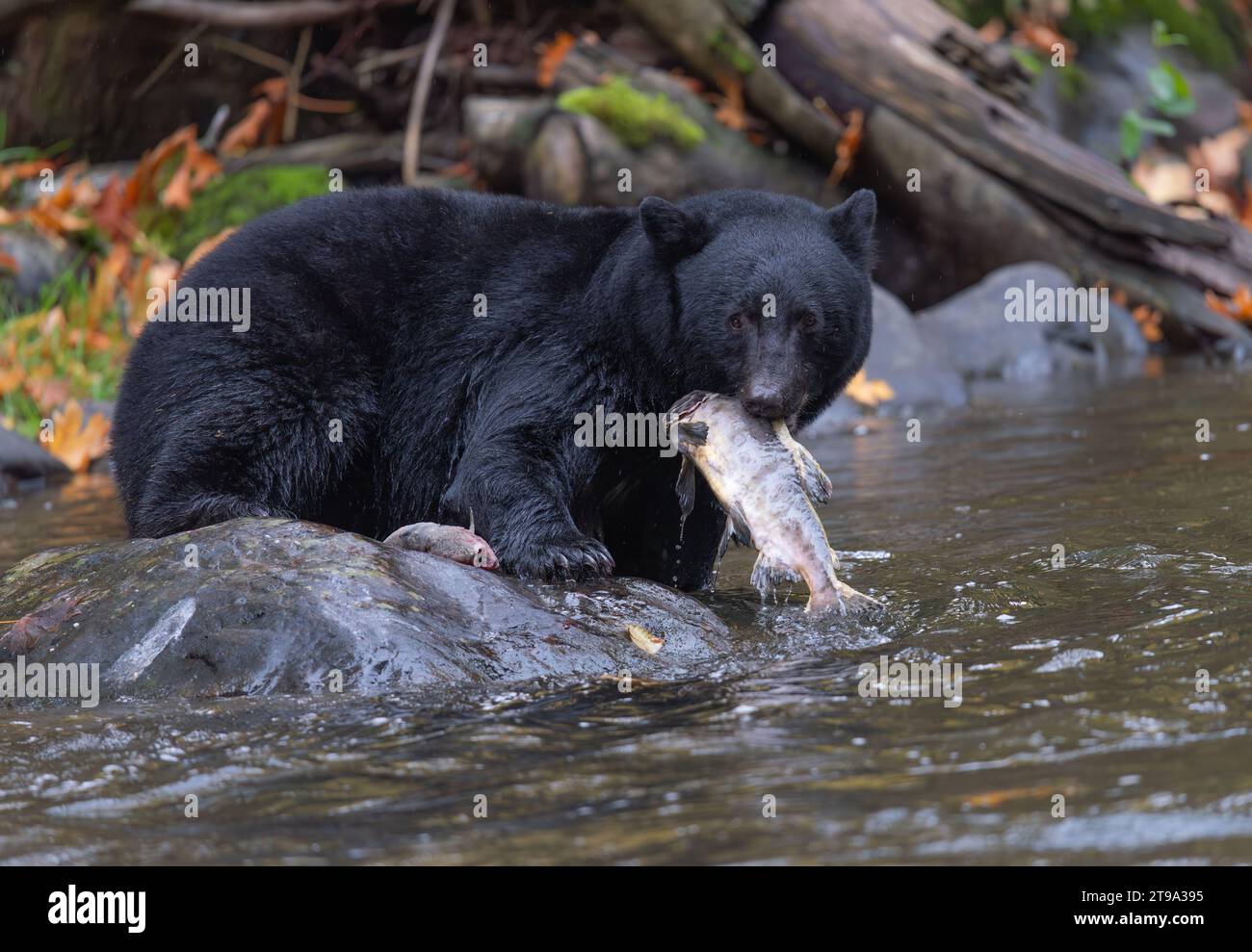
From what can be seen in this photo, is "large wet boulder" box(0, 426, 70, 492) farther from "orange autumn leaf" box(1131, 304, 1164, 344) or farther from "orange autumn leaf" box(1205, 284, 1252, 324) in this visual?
"orange autumn leaf" box(1205, 284, 1252, 324)

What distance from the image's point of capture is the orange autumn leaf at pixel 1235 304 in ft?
36.8

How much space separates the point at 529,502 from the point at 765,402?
862mm

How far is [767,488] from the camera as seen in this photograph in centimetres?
444

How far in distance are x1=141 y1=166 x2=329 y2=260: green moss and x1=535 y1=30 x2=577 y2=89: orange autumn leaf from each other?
203 cm

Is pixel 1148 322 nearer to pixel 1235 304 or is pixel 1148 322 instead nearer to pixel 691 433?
pixel 1235 304

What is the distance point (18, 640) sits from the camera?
164 inches

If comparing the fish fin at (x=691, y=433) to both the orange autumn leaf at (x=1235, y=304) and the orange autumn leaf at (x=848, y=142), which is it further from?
the orange autumn leaf at (x=1235, y=304)

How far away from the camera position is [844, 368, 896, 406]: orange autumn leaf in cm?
1062

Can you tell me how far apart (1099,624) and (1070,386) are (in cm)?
714

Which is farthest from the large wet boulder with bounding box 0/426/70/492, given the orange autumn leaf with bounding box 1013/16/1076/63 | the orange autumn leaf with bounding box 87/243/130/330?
the orange autumn leaf with bounding box 1013/16/1076/63

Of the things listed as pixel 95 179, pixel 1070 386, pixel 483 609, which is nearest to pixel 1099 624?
pixel 483 609

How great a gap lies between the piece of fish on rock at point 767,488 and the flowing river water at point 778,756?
0.19m

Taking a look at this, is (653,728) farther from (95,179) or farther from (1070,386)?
(95,179)
